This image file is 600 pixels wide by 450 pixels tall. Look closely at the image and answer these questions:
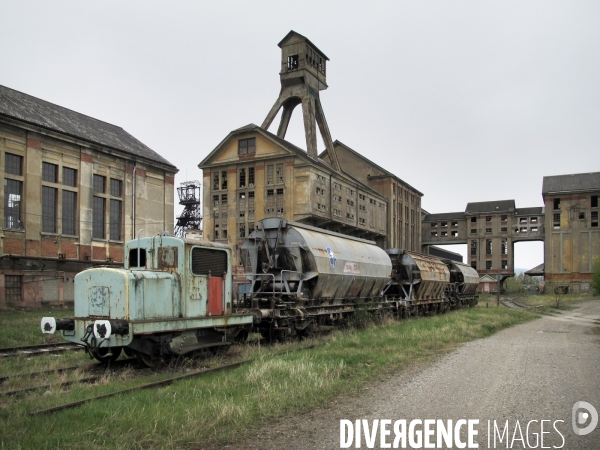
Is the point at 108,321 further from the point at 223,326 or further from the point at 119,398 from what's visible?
the point at 223,326

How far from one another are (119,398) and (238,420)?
7.28 feet

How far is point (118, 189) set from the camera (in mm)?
36812

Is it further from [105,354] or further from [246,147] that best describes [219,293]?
[246,147]

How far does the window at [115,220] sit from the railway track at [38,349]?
20530 mm

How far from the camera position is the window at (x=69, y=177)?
108 feet

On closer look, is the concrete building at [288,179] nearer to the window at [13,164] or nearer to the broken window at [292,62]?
the broken window at [292,62]

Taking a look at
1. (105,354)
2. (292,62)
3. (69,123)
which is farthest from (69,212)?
(292,62)

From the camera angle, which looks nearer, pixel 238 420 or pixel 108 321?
pixel 238 420

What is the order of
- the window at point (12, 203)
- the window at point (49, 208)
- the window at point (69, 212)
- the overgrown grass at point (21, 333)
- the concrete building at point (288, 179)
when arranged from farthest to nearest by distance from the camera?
the concrete building at point (288, 179), the window at point (69, 212), the window at point (49, 208), the window at point (12, 203), the overgrown grass at point (21, 333)

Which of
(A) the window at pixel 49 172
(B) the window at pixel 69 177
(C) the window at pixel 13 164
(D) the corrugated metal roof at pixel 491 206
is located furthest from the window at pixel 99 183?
(D) the corrugated metal roof at pixel 491 206

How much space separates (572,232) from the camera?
→ 2832 inches

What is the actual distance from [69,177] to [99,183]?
2444 millimetres

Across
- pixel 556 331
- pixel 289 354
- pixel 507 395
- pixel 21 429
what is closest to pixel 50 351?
pixel 289 354

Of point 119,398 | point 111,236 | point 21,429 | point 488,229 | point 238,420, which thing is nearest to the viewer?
point 21,429
